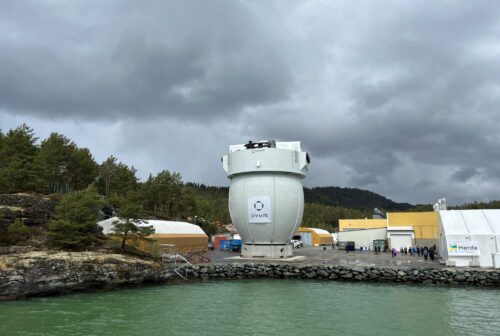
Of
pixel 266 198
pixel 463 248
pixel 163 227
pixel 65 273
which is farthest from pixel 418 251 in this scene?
pixel 65 273

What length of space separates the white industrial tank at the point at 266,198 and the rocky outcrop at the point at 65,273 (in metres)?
12.3

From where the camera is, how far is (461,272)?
81.0ft

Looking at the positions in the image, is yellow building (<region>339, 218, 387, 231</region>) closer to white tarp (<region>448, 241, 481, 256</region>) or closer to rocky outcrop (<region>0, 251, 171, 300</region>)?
white tarp (<region>448, 241, 481, 256</region>)

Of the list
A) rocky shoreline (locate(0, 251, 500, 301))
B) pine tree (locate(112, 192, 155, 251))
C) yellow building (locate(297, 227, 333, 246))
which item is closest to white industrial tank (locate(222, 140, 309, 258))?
rocky shoreline (locate(0, 251, 500, 301))

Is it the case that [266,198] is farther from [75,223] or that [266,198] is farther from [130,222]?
[75,223]

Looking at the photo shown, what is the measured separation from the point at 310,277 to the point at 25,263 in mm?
18512

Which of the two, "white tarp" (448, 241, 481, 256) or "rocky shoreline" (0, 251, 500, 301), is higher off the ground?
"white tarp" (448, 241, 481, 256)

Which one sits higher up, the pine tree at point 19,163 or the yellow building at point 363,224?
the pine tree at point 19,163

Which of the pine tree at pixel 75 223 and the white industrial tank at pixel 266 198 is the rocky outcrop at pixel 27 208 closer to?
the pine tree at pixel 75 223

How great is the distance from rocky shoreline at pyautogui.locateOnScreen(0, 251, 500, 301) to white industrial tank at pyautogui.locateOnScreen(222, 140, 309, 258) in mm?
6751

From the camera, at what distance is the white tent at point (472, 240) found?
87.7ft

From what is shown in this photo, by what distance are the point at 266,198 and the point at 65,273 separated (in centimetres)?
1859

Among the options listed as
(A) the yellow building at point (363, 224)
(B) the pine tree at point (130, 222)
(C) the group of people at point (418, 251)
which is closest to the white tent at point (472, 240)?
(C) the group of people at point (418, 251)

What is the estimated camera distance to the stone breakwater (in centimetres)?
2437
